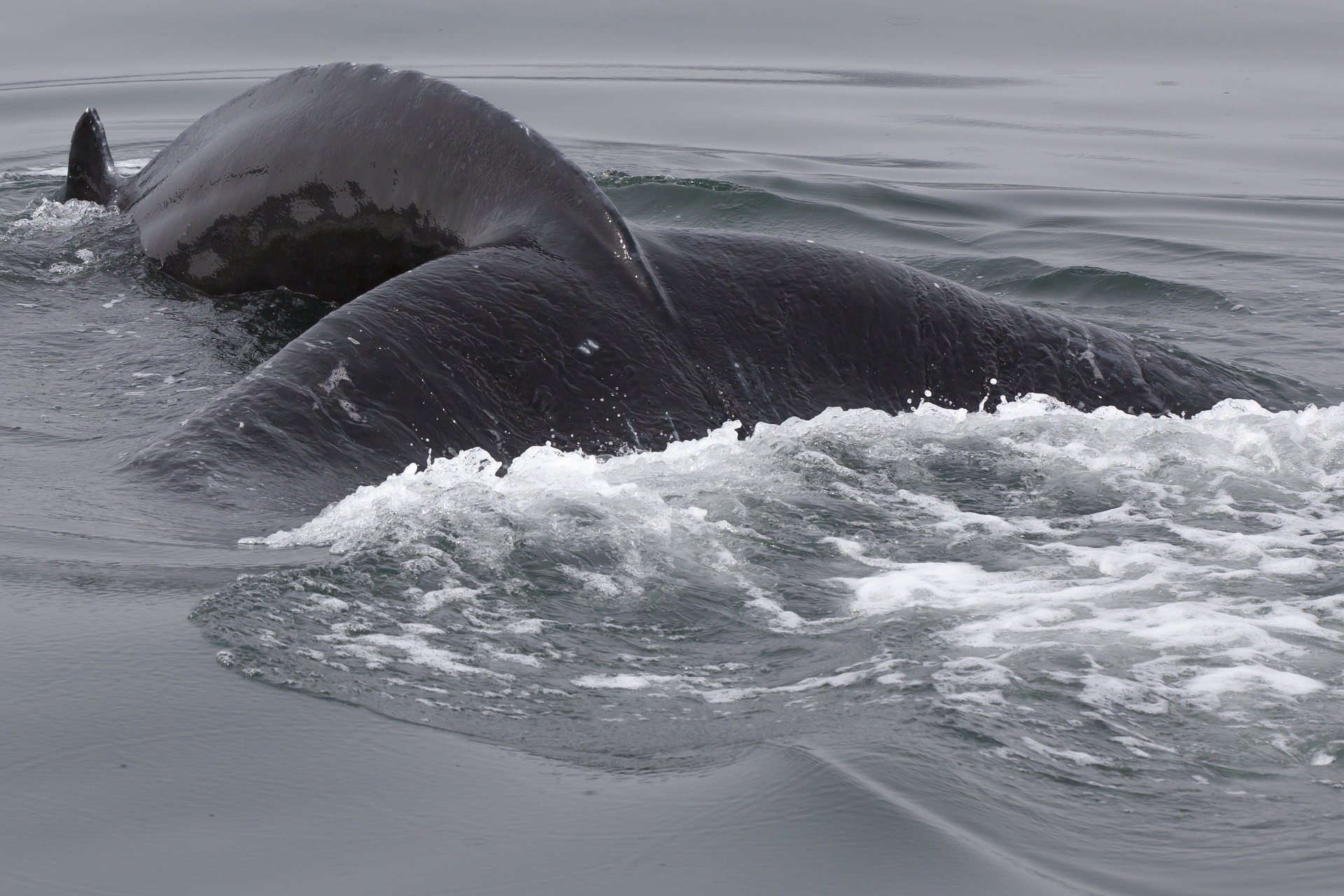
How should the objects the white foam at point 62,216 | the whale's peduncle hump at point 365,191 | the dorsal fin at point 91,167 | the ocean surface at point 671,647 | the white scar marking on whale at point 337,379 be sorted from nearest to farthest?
the ocean surface at point 671,647 < the white scar marking on whale at point 337,379 < the whale's peduncle hump at point 365,191 < the white foam at point 62,216 < the dorsal fin at point 91,167

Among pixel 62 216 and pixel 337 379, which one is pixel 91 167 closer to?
pixel 62 216

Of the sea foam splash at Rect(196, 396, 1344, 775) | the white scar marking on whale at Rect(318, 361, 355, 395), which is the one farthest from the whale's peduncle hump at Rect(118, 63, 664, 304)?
the sea foam splash at Rect(196, 396, 1344, 775)

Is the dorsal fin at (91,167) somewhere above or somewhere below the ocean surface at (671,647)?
above

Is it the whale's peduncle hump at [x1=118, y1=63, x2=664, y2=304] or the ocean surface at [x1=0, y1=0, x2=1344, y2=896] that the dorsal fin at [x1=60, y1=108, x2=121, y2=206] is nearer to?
the ocean surface at [x1=0, y1=0, x2=1344, y2=896]

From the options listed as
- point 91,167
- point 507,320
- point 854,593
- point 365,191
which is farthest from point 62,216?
point 854,593

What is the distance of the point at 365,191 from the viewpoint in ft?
21.1

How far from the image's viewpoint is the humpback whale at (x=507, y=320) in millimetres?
5223

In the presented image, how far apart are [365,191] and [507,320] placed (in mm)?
1233

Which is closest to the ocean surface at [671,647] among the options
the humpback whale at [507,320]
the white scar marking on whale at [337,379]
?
the humpback whale at [507,320]

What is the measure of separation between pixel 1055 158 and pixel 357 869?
1299 cm

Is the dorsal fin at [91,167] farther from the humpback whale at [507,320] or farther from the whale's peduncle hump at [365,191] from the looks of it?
the humpback whale at [507,320]

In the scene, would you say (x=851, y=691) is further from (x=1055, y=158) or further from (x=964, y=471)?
(x=1055, y=158)

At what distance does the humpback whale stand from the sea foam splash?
7.8 inches

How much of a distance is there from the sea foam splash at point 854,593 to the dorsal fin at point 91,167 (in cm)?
437
